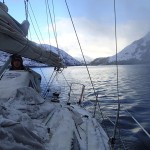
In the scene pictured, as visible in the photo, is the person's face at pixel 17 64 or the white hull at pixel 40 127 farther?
the person's face at pixel 17 64

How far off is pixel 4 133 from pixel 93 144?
272 cm

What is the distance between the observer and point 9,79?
9133 mm

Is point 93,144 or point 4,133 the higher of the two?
point 4,133

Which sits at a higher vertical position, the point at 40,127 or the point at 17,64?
the point at 17,64

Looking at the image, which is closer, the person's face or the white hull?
the white hull

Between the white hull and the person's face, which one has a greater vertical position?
the person's face

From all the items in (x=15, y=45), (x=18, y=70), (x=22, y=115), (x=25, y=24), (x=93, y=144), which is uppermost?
(x=25, y=24)

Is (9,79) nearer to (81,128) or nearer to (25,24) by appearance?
(25,24)

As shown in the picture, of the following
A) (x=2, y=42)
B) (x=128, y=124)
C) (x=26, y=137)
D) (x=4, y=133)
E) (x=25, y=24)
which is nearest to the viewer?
(x=4, y=133)

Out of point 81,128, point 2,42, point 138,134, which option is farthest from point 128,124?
point 2,42

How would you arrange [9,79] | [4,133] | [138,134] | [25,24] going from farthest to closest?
[138,134], [9,79], [25,24], [4,133]

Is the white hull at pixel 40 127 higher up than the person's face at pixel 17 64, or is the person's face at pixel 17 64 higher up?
the person's face at pixel 17 64

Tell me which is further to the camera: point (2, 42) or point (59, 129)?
point (59, 129)

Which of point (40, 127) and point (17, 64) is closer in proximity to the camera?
point (40, 127)
